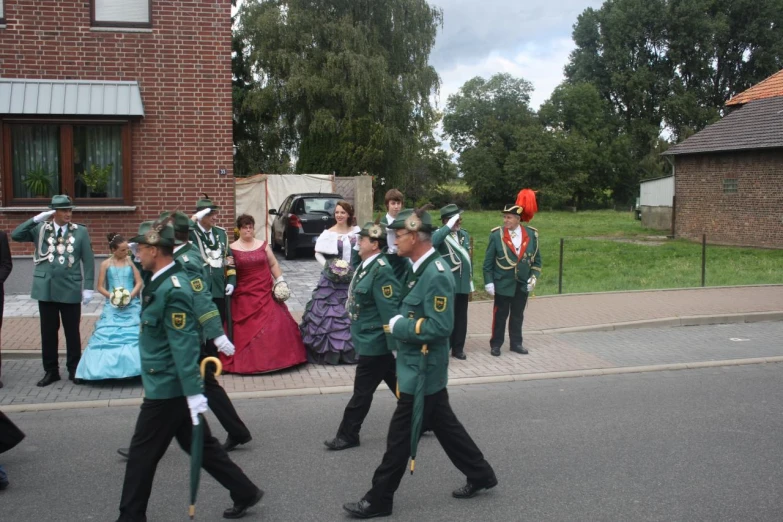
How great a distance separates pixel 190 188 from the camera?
47.7 ft

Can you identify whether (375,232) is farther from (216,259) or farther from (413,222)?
(216,259)

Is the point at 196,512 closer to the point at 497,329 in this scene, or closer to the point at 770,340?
the point at 497,329

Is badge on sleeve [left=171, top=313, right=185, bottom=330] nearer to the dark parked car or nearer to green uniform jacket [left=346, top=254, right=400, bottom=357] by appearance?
green uniform jacket [left=346, top=254, right=400, bottom=357]

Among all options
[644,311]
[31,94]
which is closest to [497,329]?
[644,311]

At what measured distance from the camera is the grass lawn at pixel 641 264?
649 inches

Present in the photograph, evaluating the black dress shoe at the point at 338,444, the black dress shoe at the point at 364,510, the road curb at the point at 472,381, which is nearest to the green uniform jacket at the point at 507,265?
the road curb at the point at 472,381

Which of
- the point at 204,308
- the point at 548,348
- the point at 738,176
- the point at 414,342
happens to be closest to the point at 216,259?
the point at 204,308

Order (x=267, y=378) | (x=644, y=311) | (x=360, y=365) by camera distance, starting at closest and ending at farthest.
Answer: (x=360, y=365)
(x=267, y=378)
(x=644, y=311)

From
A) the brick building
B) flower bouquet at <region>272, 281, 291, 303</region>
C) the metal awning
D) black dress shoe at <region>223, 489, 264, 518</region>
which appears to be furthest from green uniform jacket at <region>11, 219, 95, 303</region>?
the brick building

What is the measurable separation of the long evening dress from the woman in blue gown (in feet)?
3.15

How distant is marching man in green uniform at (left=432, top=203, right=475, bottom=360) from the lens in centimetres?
877

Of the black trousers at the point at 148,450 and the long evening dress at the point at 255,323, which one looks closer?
the black trousers at the point at 148,450

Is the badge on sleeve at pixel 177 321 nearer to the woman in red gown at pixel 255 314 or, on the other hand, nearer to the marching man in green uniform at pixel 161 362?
the marching man in green uniform at pixel 161 362

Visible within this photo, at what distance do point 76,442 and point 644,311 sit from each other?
29.4 ft
